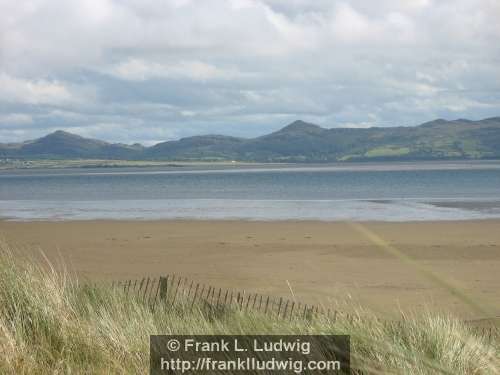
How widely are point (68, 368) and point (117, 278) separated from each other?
11965 millimetres

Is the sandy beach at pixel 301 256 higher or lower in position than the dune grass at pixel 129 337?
lower

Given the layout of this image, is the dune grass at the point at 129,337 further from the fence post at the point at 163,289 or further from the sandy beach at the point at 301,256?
the sandy beach at the point at 301,256

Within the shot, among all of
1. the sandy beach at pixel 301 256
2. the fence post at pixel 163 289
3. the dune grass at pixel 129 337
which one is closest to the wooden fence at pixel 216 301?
the fence post at pixel 163 289

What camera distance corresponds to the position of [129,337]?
20.9 ft

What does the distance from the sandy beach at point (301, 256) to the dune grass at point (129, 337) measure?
479 cm

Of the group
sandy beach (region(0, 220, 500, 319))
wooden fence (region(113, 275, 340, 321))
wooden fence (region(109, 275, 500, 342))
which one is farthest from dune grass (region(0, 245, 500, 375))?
sandy beach (region(0, 220, 500, 319))

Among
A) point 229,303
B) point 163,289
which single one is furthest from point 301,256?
point 163,289

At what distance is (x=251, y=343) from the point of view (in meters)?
6.12

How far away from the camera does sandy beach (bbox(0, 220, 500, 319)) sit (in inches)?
607

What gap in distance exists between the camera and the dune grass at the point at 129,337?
5.62m

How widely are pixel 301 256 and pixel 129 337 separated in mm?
15293

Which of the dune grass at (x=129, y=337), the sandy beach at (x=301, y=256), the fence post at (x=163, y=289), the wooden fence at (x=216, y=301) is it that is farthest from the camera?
the sandy beach at (x=301, y=256)

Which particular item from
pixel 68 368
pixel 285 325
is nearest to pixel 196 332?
pixel 285 325

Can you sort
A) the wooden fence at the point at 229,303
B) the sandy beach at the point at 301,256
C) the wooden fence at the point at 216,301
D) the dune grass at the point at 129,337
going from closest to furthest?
the dune grass at the point at 129,337
the wooden fence at the point at 229,303
the wooden fence at the point at 216,301
the sandy beach at the point at 301,256
